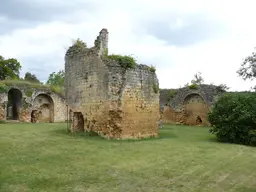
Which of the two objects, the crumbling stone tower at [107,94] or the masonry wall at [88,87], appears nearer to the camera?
the crumbling stone tower at [107,94]

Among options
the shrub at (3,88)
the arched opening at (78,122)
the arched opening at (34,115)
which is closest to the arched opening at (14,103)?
the arched opening at (34,115)

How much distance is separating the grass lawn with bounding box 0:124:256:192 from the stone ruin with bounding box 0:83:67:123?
54.6 ft

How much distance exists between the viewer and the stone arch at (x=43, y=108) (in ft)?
92.4

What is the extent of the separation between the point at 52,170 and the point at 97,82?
6.63 m

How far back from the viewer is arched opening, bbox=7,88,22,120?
1076 inches

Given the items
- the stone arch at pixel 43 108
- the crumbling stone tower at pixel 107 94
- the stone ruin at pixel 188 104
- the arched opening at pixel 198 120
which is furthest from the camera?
the stone arch at pixel 43 108

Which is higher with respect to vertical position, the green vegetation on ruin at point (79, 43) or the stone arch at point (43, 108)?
the green vegetation on ruin at point (79, 43)

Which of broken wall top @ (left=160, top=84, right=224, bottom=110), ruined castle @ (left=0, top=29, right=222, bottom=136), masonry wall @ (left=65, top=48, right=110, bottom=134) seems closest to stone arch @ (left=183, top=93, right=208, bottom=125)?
broken wall top @ (left=160, top=84, right=224, bottom=110)

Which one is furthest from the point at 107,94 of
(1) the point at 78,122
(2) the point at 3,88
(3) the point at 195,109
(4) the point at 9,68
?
(4) the point at 9,68

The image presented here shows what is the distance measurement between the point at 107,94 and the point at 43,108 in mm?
17545

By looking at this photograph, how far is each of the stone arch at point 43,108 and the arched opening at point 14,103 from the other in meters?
1.38

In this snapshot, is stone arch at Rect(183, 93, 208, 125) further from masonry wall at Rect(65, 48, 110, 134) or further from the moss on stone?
masonry wall at Rect(65, 48, 110, 134)

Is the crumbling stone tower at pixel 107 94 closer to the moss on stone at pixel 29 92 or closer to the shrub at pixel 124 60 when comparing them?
the shrub at pixel 124 60

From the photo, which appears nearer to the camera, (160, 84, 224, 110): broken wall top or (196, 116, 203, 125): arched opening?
(160, 84, 224, 110): broken wall top
